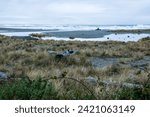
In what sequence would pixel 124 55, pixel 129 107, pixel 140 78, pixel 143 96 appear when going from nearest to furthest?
pixel 129 107, pixel 143 96, pixel 140 78, pixel 124 55

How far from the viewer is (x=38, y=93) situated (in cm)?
586

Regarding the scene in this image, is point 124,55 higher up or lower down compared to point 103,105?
lower down

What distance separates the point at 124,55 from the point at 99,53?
5.17ft

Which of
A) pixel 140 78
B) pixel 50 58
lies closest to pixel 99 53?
pixel 50 58

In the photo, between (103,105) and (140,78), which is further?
(140,78)

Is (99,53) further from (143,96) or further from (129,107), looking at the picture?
(129,107)

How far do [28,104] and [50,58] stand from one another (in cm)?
1469

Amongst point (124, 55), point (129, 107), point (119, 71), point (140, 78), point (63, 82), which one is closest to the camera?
point (129, 107)

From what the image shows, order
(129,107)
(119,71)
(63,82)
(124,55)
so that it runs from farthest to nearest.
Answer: (124,55) < (119,71) < (63,82) < (129,107)

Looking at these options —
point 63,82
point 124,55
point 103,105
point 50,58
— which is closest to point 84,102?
point 103,105

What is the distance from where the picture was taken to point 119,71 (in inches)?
586

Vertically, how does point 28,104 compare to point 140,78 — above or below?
above

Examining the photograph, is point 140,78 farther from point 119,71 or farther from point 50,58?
point 50,58

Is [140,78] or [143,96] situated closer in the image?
[143,96]
